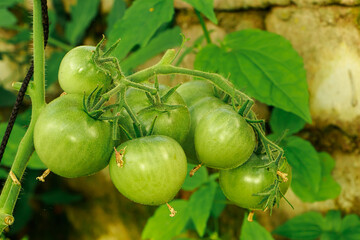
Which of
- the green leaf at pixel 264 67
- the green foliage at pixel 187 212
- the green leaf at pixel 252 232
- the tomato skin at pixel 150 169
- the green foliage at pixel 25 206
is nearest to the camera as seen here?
the tomato skin at pixel 150 169

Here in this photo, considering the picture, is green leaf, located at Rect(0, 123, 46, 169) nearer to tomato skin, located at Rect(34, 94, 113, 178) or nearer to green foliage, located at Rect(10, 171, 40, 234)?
tomato skin, located at Rect(34, 94, 113, 178)

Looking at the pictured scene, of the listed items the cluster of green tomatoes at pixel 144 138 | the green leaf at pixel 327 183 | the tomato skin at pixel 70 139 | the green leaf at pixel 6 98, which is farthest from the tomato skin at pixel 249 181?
the green leaf at pixel 6 98

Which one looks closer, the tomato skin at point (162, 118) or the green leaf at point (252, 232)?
the tomato skin at point (162, 118)

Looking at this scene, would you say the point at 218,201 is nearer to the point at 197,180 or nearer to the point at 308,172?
the point at 197,180

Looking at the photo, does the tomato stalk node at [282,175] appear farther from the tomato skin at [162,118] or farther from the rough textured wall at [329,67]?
the rough textured wall at [329,67]

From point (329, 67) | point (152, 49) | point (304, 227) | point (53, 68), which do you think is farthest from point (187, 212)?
point (53, 68)
